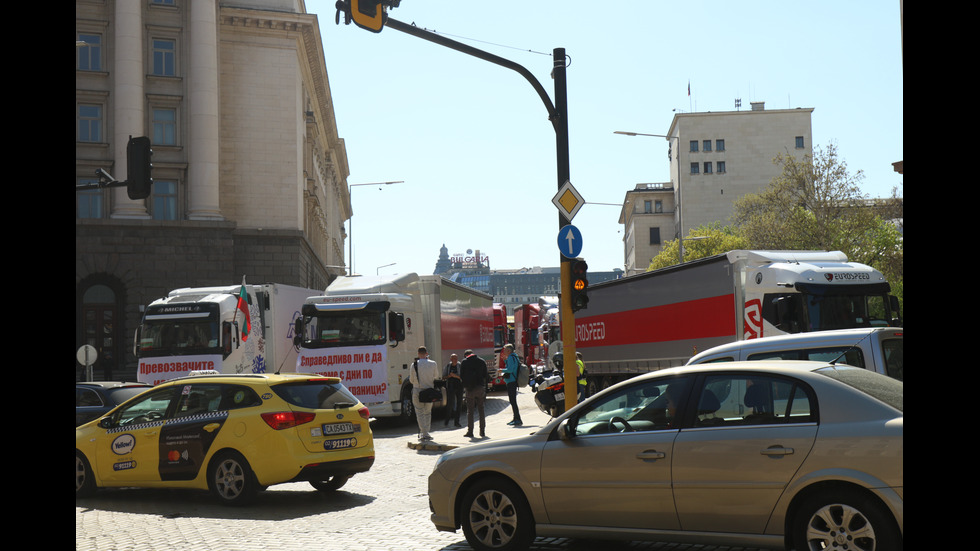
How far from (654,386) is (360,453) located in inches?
210

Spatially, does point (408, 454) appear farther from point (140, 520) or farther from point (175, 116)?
point (175, 116)

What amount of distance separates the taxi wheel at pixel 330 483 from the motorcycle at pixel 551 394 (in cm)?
260

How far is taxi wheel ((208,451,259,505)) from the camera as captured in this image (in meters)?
11.0

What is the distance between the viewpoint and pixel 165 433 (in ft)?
37.7

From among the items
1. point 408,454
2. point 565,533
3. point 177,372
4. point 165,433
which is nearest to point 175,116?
point 177,372

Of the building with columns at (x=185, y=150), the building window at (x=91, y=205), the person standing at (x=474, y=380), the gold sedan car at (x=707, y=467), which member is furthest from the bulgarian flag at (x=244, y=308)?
the building window at (x=91, y=205)

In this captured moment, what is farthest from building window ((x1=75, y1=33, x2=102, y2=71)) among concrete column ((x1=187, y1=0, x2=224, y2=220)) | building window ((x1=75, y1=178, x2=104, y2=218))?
building window ((x1=75, y1=178, x2=104, y2=218))

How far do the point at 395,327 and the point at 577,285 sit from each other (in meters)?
10.4

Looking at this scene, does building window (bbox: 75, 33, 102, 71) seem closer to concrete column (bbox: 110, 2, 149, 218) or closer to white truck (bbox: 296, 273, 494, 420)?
concrete column (bbox: 110, 2, 149, 218)

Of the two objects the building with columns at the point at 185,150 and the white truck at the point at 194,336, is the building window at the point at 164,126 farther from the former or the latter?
the white truck at the point at 194,336

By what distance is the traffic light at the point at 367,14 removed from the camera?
11297 mm

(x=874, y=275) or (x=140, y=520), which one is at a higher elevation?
(x=874, y=275)

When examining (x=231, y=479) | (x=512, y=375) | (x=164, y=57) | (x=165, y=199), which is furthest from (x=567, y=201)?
(x=164, y=57)

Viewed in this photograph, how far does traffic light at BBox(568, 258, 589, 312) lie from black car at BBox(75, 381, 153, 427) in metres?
6.67
